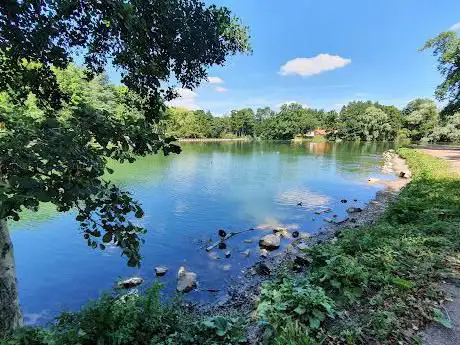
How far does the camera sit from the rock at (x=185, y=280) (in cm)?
963

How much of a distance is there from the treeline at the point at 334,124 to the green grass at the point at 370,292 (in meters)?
65.7

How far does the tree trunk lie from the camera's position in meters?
3.86

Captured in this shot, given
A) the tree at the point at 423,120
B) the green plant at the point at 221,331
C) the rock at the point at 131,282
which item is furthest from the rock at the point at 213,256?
the tree at the point at 423,120

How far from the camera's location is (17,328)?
4.39 m

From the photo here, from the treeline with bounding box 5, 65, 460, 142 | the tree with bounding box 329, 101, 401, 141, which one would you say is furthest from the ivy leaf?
the tree with bounding box 329, 101, 401, 141

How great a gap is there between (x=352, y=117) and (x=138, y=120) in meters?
118

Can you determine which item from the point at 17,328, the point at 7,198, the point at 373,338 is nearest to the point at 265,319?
the point at 373,338

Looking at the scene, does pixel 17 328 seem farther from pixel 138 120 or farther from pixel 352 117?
pixel 352 117

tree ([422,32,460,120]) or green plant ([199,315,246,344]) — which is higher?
tree ([422,32,460,120])

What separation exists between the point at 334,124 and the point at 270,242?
368ft

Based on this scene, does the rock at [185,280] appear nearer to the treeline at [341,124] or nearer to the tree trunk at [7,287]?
the tree trunk at [7,287]

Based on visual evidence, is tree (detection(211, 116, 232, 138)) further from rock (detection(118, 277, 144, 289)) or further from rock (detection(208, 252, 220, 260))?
rock (detection(118, 277, 144, 289))

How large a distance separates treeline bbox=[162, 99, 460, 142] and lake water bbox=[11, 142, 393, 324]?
48145 mm

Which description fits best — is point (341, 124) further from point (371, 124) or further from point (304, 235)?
point (304, 235)
